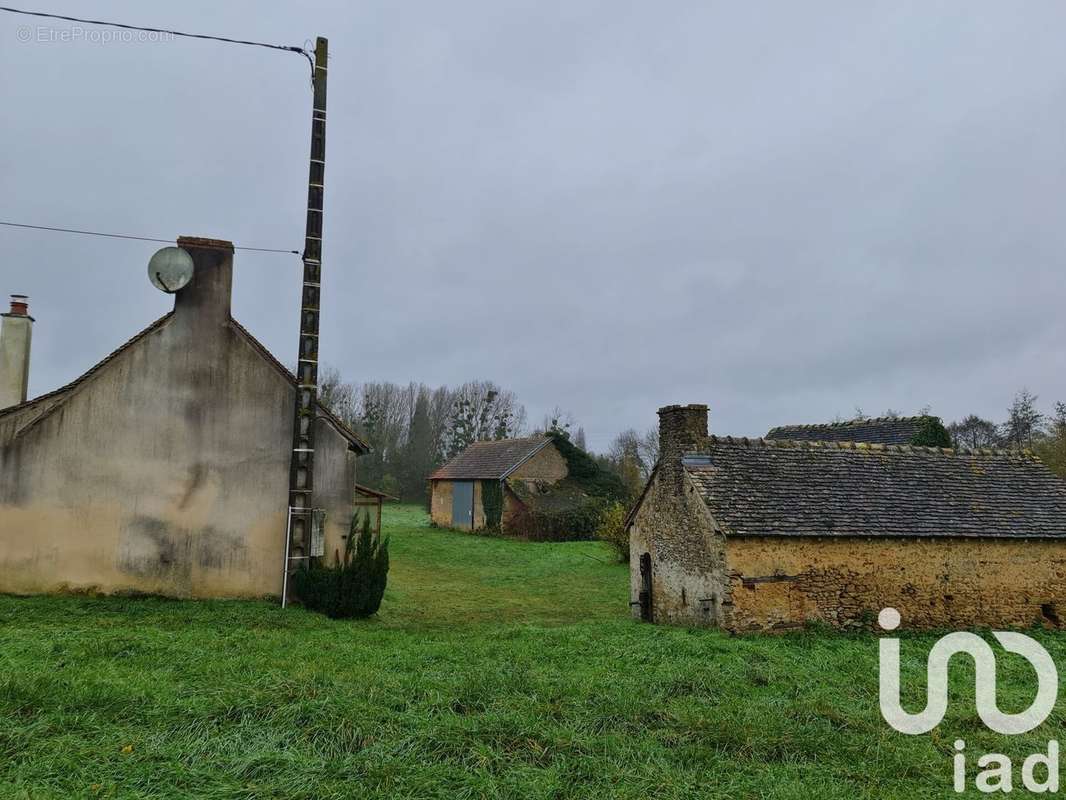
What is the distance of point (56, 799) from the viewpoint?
543 centimetres

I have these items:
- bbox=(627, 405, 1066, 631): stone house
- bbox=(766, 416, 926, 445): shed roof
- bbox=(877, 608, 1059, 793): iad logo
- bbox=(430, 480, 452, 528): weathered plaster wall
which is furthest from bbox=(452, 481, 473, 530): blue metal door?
bbox=(877, 608, 1059, 793): iad logo

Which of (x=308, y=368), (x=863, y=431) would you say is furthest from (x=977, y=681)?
(x=863, y=431)

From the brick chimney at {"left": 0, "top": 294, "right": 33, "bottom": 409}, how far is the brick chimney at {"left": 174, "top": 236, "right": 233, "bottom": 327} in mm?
3682

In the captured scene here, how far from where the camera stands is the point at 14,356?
A: 15.3 m

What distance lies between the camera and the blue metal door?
133ft

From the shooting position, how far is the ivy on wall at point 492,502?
3878 centimetres

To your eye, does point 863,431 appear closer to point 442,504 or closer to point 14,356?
point 14,356

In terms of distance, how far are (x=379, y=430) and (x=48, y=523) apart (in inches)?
1961

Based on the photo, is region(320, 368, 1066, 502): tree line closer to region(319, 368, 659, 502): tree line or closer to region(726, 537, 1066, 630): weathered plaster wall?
region(319, 368, 659, 502): tree line

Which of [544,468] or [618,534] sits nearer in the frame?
[618,534]

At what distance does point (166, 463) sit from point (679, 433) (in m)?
10.9

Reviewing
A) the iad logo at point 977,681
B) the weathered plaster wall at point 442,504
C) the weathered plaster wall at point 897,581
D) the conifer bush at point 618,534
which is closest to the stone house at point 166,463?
the weathered plaster wall at point 897,581

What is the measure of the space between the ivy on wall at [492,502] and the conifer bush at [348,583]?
78.5 ft

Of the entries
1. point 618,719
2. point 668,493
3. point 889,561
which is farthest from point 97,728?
point 889,561
